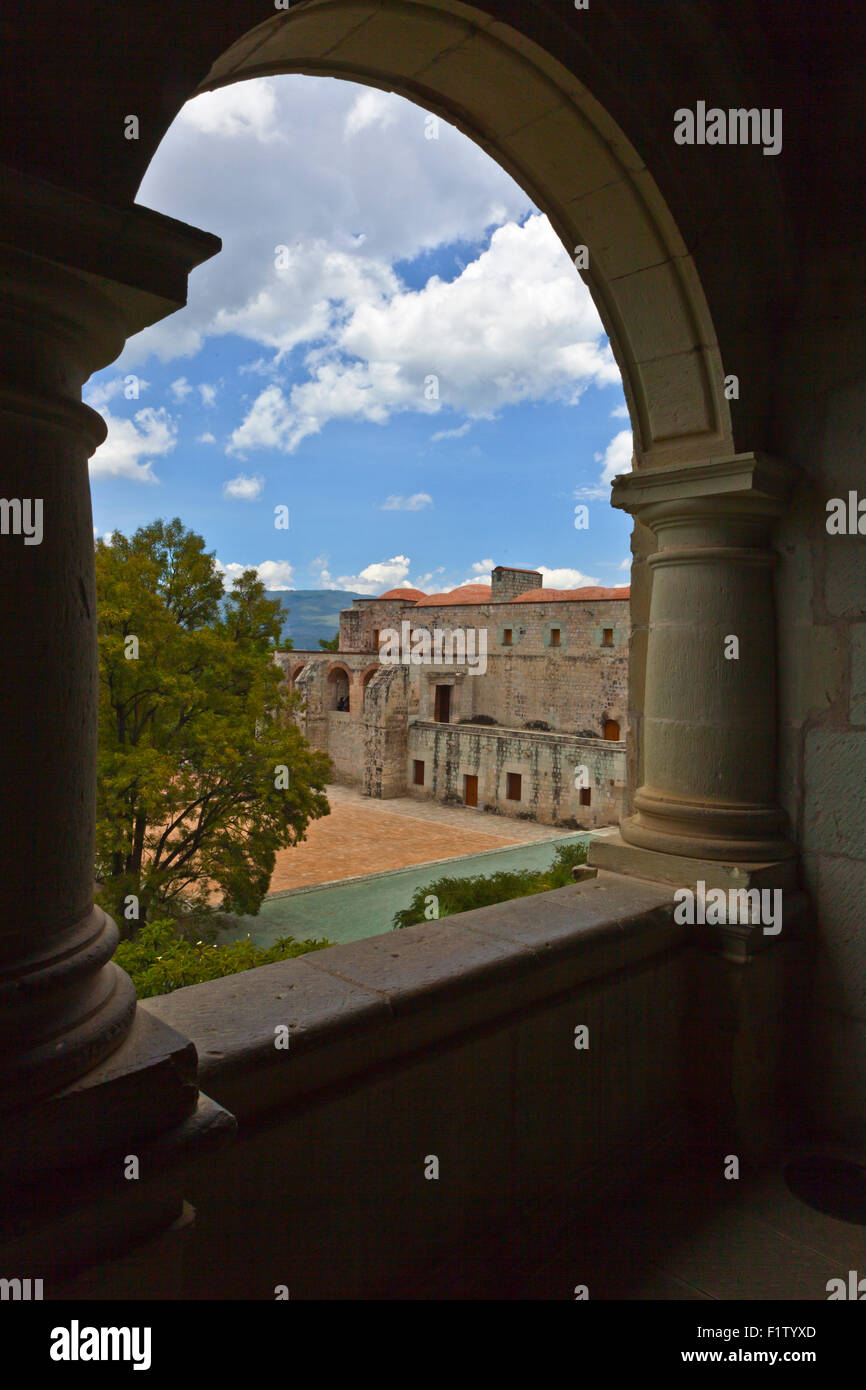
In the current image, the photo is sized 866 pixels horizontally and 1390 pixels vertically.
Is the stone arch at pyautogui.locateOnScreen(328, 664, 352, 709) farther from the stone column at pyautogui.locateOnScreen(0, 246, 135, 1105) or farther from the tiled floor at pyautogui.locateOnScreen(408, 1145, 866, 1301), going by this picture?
the stone column at pyautogui.locateOnScreen(0, 246, 135, 1105)

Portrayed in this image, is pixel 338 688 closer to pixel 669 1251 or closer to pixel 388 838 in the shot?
pixel 388 838

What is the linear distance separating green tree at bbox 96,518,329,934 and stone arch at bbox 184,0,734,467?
25.8ft

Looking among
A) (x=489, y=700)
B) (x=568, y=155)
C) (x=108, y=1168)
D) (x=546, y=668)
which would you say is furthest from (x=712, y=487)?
(x=489, y=700)

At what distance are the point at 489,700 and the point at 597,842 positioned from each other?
24171mm

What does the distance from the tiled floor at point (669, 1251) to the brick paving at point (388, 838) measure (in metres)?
12.2

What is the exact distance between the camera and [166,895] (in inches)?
392

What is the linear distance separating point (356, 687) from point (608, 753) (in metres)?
11.8

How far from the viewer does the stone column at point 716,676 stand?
233 cm

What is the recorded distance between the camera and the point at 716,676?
2361 mm

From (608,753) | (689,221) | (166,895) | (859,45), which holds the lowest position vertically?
(166,895)

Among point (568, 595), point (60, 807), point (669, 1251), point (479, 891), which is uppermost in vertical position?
point (568, 595)
